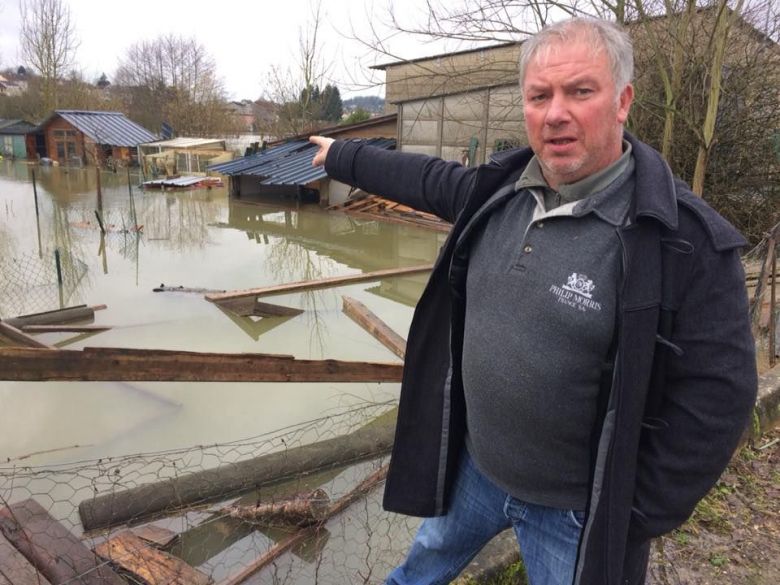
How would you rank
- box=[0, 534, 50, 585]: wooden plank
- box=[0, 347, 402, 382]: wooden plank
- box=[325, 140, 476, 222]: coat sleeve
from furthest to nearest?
box=[0, 347, 402, 382]: wooden plank < box=[0, 534, 50, 585]: wooden plank < box=[325, 140, 476, 222]: coat sleeve

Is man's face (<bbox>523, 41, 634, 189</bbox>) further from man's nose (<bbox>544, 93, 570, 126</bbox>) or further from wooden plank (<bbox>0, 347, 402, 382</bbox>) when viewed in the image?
wooden plank (<bbox>0, 347, 402, 382</bbox>)

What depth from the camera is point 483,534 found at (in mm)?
1853

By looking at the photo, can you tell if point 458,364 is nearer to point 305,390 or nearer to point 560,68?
point 560,68

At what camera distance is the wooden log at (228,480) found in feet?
11.6

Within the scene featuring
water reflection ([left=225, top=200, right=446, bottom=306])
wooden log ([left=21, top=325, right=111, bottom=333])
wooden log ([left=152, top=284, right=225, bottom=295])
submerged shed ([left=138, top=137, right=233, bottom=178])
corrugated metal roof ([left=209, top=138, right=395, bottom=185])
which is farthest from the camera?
submerged shed ([left=138, top=137, right=233, bottom=178])

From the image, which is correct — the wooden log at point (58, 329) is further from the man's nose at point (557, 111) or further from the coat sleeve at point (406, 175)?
the man's nose at point (557, 111)

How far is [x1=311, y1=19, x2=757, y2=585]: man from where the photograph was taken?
1281 millimetres

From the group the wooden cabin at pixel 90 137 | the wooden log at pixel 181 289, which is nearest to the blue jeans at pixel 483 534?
the wooden log at pixel 181 289

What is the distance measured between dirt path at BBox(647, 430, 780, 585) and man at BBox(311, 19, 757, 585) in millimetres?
1275

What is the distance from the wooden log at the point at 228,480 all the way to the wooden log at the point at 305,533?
285 mm

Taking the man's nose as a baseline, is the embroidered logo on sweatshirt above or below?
→ below

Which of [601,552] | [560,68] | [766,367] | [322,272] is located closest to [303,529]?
[601,552]

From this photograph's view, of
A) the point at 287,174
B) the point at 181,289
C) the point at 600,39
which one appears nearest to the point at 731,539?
the point at 600,39

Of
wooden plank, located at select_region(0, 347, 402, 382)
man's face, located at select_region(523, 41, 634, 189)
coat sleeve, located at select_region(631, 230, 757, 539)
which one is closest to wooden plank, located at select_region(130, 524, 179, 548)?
wooden plank, located at select_region(0, 347, 402, 382)
